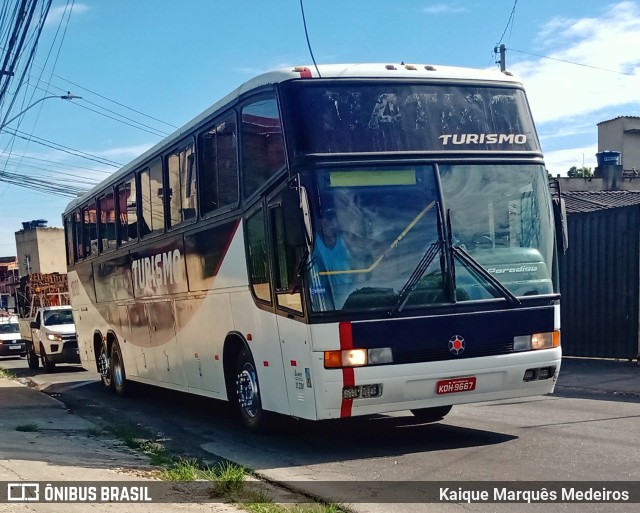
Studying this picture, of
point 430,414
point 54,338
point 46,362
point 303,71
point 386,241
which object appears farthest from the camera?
point 46,362

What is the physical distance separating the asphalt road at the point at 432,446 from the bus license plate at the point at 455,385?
0.62m

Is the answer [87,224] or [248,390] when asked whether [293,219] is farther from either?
[87,224]

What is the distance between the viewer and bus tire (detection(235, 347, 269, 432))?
9.61 m

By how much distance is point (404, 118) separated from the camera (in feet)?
28.0

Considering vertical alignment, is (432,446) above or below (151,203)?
below

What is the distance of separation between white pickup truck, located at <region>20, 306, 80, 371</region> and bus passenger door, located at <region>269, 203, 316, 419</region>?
15.4 metres

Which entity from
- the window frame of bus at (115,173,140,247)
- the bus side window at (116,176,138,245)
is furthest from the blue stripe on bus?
the bus side window at (116,176,138,245)

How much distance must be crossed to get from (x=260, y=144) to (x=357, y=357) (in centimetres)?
256

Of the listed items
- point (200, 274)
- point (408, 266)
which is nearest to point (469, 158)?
point (408, 266)

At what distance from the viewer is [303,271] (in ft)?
26.2

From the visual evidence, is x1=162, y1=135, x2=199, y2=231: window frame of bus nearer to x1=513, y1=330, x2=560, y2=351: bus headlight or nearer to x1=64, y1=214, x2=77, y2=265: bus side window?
x1=513, y1=330, x2=560, y2=351: bus headlight

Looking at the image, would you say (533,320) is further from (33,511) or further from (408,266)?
(33,511)

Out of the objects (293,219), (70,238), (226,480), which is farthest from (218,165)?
(70,238)

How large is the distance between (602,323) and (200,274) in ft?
30.5
